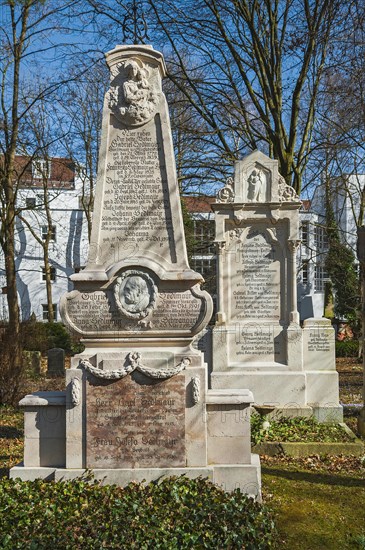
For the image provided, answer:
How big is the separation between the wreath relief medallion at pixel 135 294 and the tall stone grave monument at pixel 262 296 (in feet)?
15.7

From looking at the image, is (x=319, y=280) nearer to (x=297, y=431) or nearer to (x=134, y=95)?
(x=297, y=431)

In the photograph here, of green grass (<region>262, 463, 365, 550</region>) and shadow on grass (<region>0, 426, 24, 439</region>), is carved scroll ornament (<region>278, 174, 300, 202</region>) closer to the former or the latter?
green grass (<region>262, 463, 365, 550</region>)

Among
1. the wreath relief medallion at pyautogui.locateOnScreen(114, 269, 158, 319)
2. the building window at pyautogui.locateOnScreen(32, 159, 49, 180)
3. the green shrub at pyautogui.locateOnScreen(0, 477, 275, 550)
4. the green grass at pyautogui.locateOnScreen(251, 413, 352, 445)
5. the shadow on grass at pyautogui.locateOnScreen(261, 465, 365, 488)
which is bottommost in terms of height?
the shadow on grass at pyautogui.locateOnScreen(261, 465, 365, 488)

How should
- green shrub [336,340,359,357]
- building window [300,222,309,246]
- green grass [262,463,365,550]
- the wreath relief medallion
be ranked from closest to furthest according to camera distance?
green grass [262,463,365,550]
the wreath relief medallion
building window [300,222,309,246]
green shrub [336,340,359,357]

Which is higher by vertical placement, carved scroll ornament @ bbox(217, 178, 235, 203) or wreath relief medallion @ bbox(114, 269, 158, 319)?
carved scroll ornament @ bbox(217, 178, 235, 203)

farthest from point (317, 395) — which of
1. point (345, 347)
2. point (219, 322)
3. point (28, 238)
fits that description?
point (28, 238)

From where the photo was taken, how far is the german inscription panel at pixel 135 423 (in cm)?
661

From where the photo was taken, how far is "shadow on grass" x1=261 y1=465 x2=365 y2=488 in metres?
7.50

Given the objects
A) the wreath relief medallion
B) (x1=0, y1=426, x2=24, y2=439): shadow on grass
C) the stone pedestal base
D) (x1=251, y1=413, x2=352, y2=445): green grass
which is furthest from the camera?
(x1=0, y1=426, x2=24, y2=439): shadow on grass

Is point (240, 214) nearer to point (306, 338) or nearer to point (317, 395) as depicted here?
point (306, 338)

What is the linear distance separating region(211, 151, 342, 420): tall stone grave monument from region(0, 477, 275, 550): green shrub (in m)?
5.24

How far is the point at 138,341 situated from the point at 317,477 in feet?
9.30

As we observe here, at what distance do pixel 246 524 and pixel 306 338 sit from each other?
6.47 meters

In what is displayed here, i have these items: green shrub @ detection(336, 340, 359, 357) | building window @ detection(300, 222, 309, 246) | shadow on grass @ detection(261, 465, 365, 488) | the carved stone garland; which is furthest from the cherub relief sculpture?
green shrub @ detection(336, 340, 359, 357)
